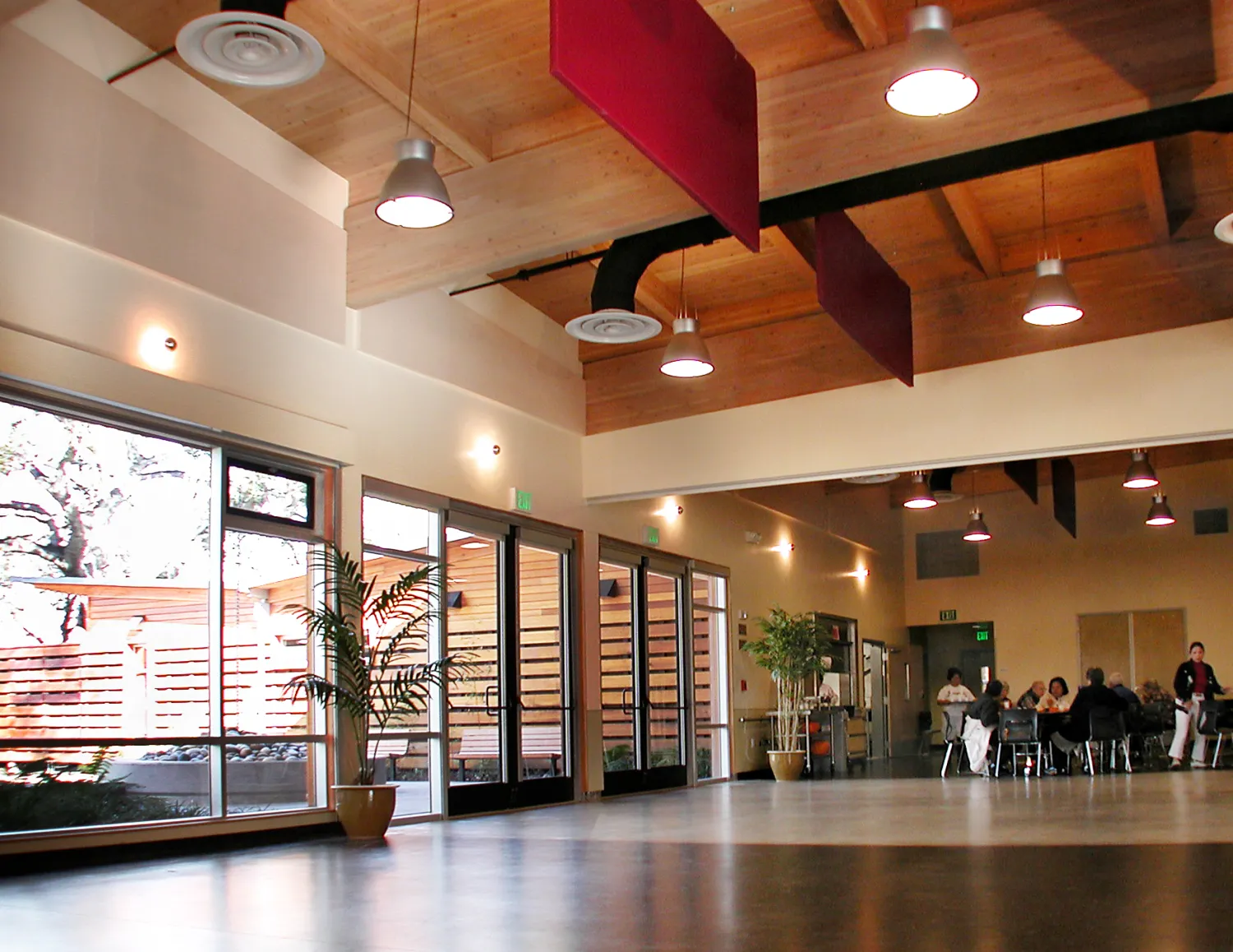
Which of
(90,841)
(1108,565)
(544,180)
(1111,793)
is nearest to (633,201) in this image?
(544,180)

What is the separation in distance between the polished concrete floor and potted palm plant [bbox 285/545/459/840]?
0.37 metres

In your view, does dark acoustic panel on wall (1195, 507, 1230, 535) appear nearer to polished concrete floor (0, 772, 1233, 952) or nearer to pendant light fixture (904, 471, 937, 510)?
pendant light fixture (904, 471, 937, 510)

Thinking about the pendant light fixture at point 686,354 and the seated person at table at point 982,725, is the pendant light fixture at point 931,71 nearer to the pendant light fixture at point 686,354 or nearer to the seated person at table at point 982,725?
the pendant light fixture at point 686,354

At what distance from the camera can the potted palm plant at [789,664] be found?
14141mm

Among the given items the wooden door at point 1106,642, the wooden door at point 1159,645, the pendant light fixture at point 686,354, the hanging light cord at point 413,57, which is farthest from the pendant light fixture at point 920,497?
the hanging light cord at point 413,57

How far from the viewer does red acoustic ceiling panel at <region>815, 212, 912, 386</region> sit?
841cm

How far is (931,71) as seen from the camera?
5137 mm

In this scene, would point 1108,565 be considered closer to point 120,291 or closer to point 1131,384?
point 1131,384

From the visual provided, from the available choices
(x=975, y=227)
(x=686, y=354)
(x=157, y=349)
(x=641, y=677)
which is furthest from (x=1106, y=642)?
(x=157, y=349)

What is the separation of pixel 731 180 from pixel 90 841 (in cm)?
486

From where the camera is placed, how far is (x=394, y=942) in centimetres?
389

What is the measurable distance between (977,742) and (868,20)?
28.9ft

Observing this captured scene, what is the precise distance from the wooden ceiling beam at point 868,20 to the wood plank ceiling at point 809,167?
0.05 feet

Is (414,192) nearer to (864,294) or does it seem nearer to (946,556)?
(864,294)
